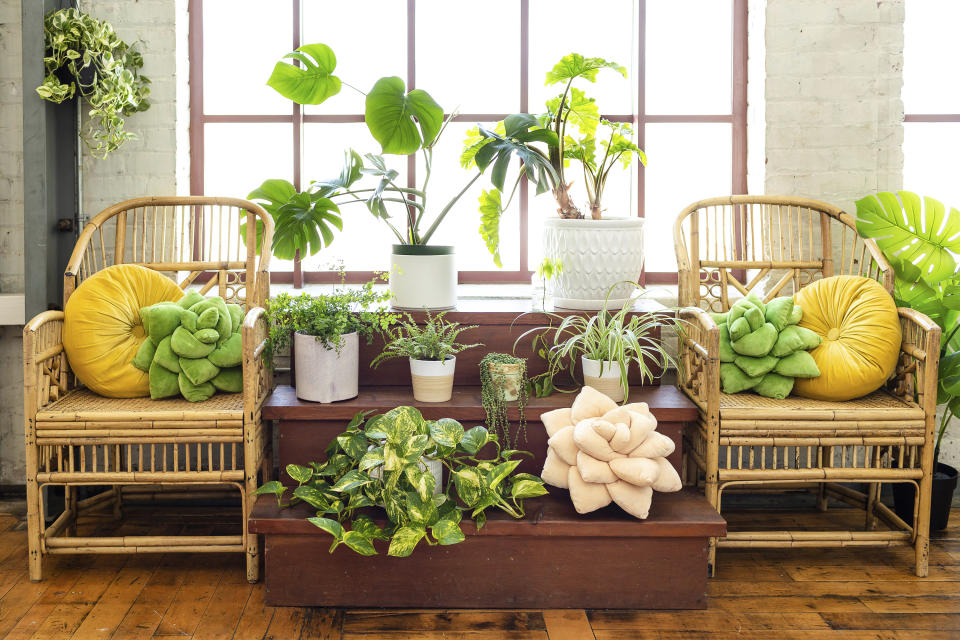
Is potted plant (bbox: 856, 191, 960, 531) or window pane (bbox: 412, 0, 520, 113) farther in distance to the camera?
window pane (bbox: 412, 0, 520, 113)

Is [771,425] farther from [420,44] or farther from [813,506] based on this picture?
[420,44]

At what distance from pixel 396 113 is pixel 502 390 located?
0.98m

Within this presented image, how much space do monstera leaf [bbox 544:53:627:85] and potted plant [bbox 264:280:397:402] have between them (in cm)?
99

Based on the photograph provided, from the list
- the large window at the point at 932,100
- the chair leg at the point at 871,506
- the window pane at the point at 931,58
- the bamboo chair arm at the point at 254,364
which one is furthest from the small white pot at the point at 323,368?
the window pane at the point at 931,58

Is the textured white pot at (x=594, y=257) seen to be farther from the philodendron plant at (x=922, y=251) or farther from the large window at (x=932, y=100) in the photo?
the large window at (x=932, y=100)

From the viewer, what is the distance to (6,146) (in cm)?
301

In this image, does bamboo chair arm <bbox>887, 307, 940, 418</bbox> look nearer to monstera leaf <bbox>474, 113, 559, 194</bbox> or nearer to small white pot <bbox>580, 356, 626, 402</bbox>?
small white pot <bbox>580, 356, 626, 402</bbox>

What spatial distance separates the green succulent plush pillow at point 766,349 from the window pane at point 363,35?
5.49 ft

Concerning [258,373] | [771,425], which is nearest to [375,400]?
[258,373]

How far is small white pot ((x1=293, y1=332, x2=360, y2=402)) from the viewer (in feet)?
8.09

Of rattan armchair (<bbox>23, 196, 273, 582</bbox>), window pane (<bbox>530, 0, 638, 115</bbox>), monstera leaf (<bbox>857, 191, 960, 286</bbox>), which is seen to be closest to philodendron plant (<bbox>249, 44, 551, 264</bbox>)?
rattan armchair (<bbox>23, 196, 273, 582</bbox>)

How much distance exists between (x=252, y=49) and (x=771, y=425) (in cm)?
242

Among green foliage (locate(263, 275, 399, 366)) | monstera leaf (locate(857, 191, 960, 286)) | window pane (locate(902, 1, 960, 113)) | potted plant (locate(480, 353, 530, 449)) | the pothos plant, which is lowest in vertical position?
the pothos plant

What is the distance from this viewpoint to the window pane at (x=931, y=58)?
3281mm
